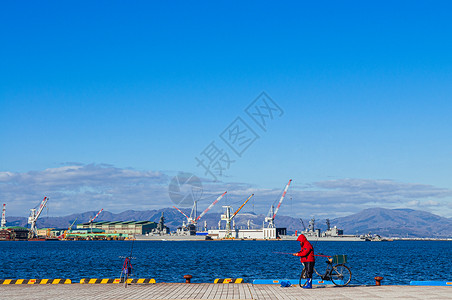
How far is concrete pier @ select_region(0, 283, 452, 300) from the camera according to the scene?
83.7 feet

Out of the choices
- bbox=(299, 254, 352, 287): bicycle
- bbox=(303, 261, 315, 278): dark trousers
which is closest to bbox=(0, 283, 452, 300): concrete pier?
bbox=(299, 254, 352, 287): bicycle

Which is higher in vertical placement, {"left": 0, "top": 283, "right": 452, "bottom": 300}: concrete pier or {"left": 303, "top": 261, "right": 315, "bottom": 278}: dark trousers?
{"left": 303, "top": 261, "right": 315, "bottom": 278}: dark trousers

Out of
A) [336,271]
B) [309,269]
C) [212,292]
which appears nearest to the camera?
[212,292]

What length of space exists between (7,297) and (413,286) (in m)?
23.3

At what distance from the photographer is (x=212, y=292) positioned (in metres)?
27.6

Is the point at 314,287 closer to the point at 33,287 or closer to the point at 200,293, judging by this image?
the point at 200,293

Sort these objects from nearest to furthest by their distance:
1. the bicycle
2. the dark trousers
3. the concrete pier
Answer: the concrete pier
the dark trousers
the bicycle

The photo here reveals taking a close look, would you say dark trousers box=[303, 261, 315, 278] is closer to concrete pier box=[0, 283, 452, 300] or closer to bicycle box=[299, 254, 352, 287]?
bicycle box=[299, 254, 352, 287]

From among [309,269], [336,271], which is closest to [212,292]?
[309,269]

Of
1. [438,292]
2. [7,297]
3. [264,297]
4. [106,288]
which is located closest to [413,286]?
[438,292]

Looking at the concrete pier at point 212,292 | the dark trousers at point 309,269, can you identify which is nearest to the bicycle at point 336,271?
the dark trousers at point 309,269

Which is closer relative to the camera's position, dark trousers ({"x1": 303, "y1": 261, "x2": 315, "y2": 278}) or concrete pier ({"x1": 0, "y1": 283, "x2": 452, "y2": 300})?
concrete pier ({"x1": 0, "y1": 283, "x2": 452, "y2": 300})

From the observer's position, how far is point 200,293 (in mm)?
27109

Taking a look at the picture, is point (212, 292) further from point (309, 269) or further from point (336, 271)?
point (336, 271)
